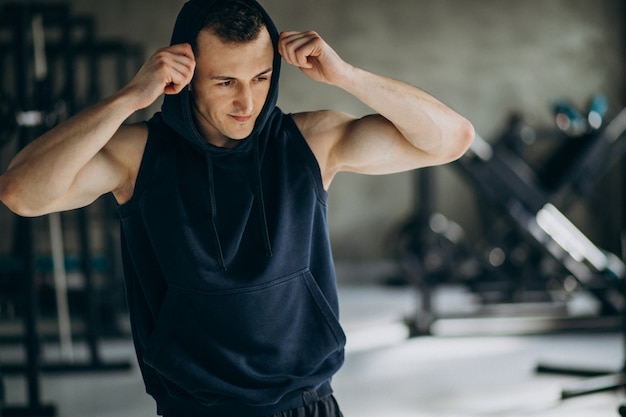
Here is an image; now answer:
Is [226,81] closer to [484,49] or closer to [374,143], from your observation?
[374,143]

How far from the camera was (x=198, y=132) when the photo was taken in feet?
4.75

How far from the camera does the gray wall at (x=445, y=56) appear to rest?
786 cm

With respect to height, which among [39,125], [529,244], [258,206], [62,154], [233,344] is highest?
[39,125]

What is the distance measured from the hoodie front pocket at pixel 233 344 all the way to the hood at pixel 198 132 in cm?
9

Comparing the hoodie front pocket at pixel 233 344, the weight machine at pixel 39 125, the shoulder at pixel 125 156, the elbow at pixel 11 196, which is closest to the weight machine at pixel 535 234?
the weight machine at pixel 39 125

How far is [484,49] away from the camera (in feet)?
26.2

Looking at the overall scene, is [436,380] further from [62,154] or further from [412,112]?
[62,154]

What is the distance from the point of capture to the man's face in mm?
1376

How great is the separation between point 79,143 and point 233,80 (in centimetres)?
28

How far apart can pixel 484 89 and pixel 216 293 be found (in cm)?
696

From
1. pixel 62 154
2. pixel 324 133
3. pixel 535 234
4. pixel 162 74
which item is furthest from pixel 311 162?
pixel 535 234

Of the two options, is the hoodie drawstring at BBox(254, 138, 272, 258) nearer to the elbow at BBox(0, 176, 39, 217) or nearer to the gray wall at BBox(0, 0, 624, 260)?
the elbow at BBox(0, 176, 39, 217)

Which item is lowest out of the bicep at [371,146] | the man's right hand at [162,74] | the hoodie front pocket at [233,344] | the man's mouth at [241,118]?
the hoodie front pocket at [233,344]

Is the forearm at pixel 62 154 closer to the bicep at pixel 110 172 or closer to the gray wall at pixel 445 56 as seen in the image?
the bicep at pixel 110 172
